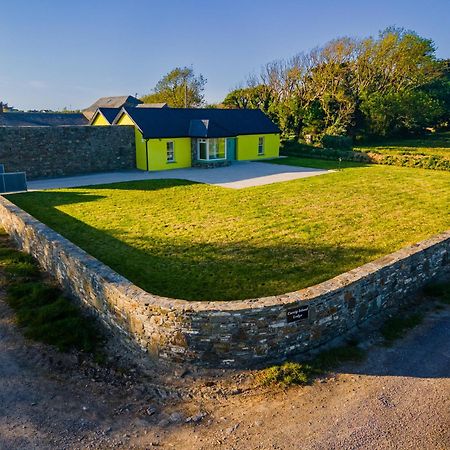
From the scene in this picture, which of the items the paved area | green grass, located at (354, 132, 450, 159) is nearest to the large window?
the paved area

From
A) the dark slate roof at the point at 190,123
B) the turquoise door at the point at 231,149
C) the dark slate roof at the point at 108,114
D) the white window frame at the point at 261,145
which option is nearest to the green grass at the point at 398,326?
the dark slate roof at the point at 190,123

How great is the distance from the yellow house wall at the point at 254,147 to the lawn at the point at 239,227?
11033mm

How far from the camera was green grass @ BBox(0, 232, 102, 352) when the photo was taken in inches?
311

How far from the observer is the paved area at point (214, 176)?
23.0 meters

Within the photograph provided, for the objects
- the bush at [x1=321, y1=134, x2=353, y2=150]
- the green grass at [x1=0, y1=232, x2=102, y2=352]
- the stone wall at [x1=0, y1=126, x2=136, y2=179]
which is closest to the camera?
the green grass at [x1=0, y1=232, x2=102, y2=352]

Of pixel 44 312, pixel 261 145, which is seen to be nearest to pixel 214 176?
pixel 261 145

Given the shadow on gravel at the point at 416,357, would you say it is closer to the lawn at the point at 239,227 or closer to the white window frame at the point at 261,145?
the lawn at the point at 239,227

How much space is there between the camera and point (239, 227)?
14086 mm

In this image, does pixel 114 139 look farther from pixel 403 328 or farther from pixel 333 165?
pixel 403 328

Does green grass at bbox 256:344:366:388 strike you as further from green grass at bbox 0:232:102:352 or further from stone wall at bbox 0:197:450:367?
green grass at bbox 0:232:102:352

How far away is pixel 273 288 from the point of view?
9.31m

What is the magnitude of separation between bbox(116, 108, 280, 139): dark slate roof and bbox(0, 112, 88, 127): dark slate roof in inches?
772

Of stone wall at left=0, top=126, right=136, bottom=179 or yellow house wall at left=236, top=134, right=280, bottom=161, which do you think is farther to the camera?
yellow house wall at left=236, top=134, right=280, bottom=161

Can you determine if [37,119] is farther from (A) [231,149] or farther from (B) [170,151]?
(A) [231,149]
